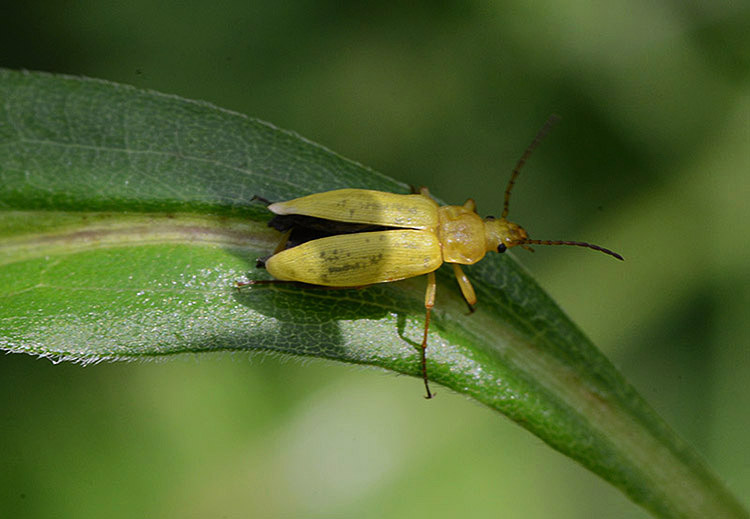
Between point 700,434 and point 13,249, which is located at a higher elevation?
point 13,249

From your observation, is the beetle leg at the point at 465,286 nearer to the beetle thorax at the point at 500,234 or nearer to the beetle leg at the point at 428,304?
the beetle leg at the point at 428,304

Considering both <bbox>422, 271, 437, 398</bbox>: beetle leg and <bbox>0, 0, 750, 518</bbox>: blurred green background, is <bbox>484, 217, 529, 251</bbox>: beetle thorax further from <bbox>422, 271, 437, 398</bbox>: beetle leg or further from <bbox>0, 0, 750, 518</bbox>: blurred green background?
<bbox>0, 0, 750, 518</bbox>: blurred green background

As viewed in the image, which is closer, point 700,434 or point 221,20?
point 700,434

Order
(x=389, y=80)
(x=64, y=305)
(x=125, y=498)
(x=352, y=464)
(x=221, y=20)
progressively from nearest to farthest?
(x=64, y=305), (x=125, y=498), (x=352, y=464), (x=221, y=20), (x=389, y=80)

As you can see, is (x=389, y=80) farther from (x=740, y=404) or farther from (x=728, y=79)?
(x=740, y=404)

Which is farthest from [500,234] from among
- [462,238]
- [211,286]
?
[211,286]

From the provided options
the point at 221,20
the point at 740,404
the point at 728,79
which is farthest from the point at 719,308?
the point at 221,20

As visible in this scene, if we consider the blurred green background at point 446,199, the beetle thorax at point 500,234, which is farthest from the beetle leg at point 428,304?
the blurred green background at point 446,199

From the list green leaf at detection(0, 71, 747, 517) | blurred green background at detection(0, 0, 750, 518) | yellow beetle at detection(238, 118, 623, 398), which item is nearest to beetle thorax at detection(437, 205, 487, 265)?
yellow beetle at detection(238, 118, 623, 398)
